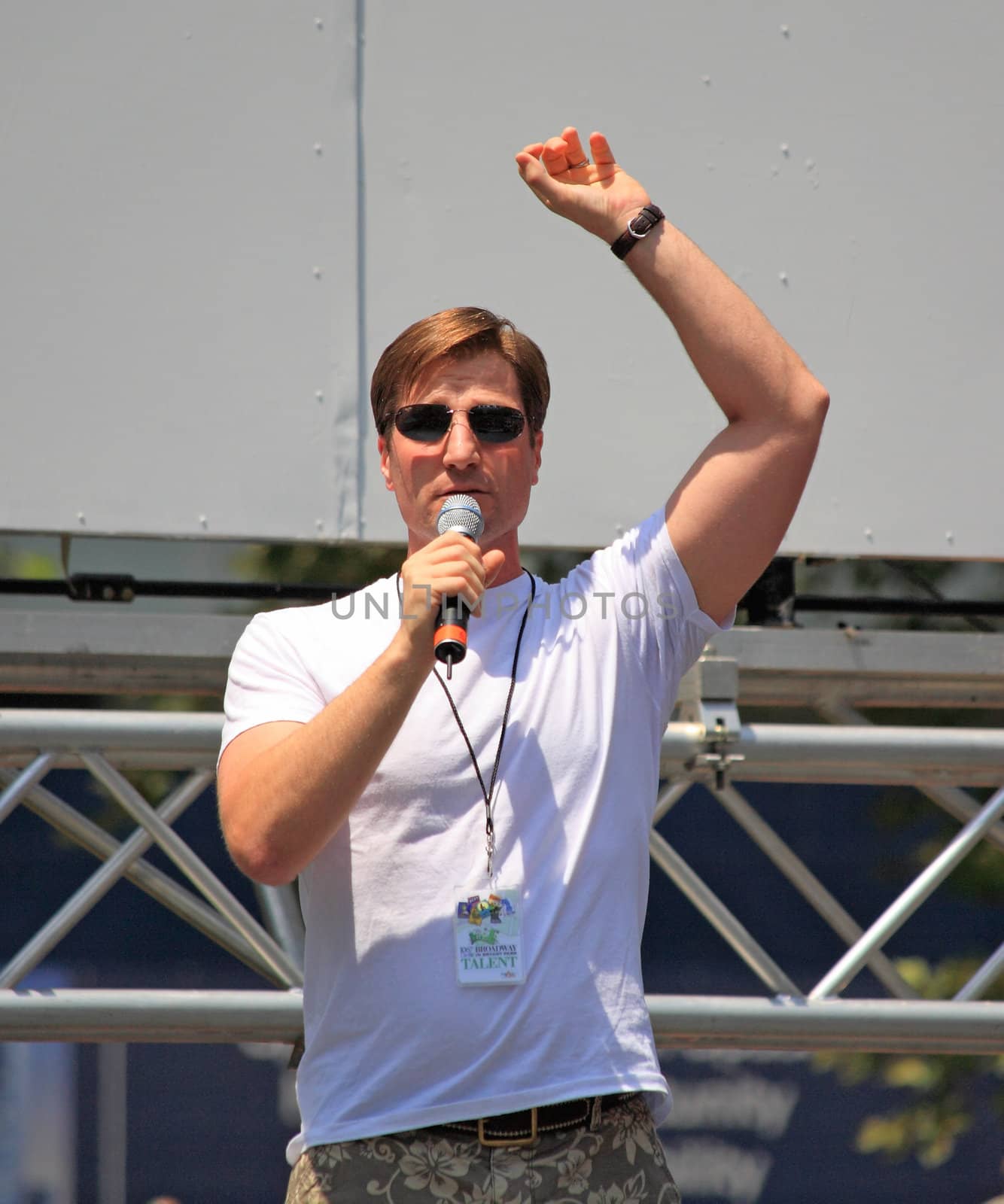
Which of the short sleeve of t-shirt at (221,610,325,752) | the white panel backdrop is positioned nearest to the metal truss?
the white panel backdrop

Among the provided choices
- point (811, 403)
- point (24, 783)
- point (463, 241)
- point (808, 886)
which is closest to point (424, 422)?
point (811, 403)

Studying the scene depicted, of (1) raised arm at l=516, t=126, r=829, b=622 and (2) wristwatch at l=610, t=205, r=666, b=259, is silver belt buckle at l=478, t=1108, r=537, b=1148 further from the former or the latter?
(2) wristwatch at l=610, t=205, r=666, b=259

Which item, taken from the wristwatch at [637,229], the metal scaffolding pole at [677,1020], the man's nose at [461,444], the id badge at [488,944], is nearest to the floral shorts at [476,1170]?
the id badge at [488,944]

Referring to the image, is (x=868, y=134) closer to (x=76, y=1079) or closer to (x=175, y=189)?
(x=175, y=189)

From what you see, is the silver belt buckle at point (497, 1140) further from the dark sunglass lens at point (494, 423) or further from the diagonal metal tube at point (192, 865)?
the diagonal metal tube at point (192, 865)

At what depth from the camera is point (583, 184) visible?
1.70 metres

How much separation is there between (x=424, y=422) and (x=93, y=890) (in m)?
1.42

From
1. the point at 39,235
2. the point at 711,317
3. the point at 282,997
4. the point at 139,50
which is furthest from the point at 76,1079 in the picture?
the point at 711,317

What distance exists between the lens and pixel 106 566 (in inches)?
121

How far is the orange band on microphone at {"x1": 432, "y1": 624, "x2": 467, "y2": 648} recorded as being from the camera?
4.34 ft

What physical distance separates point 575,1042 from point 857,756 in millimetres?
1524

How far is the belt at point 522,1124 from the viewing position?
1.39 meters

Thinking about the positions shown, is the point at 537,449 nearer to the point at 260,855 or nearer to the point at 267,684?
the point at 267,684

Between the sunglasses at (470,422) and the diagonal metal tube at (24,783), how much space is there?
1.33 meters
